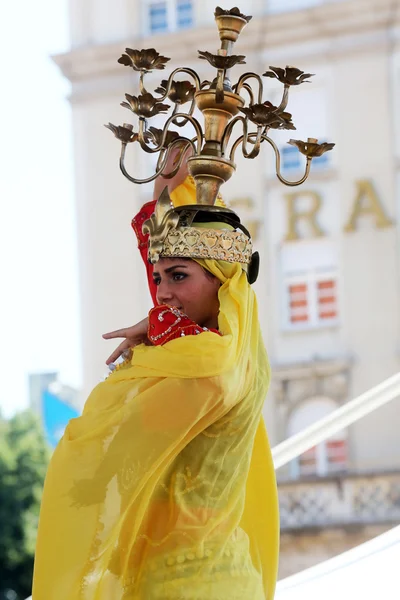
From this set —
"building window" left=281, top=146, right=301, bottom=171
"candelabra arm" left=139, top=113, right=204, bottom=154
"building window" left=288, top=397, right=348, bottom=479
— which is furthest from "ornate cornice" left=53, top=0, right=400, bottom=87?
"candelabra arm" left=139, top=113, right=204, bottom=154

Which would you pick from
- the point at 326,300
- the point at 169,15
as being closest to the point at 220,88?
the point at 326,300

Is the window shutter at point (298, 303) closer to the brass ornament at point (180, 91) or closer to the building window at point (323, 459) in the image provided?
the building window at point (323, 459)

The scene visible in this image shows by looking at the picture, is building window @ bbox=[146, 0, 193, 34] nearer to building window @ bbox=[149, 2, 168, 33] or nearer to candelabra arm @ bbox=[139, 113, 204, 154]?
A: building window @ bbox=[149, 2, 168, 33]

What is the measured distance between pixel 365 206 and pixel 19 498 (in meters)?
6.48

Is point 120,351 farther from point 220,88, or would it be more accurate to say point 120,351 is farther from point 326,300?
point 326,300

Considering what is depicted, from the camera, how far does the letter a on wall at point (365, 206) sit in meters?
15.6

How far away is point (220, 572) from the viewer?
1.97 metres

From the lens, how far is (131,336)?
2.14m

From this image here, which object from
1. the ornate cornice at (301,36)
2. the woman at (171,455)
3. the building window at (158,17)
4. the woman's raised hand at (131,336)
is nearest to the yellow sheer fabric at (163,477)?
the woman at (171,455)

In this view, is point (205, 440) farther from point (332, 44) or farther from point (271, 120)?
point (332, 44)

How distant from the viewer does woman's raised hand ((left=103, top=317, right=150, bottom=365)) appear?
2133 mm

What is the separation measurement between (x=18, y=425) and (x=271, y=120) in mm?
16378

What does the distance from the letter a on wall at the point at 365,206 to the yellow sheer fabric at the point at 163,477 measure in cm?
1374

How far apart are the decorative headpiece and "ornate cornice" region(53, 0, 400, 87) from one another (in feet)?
45.4
